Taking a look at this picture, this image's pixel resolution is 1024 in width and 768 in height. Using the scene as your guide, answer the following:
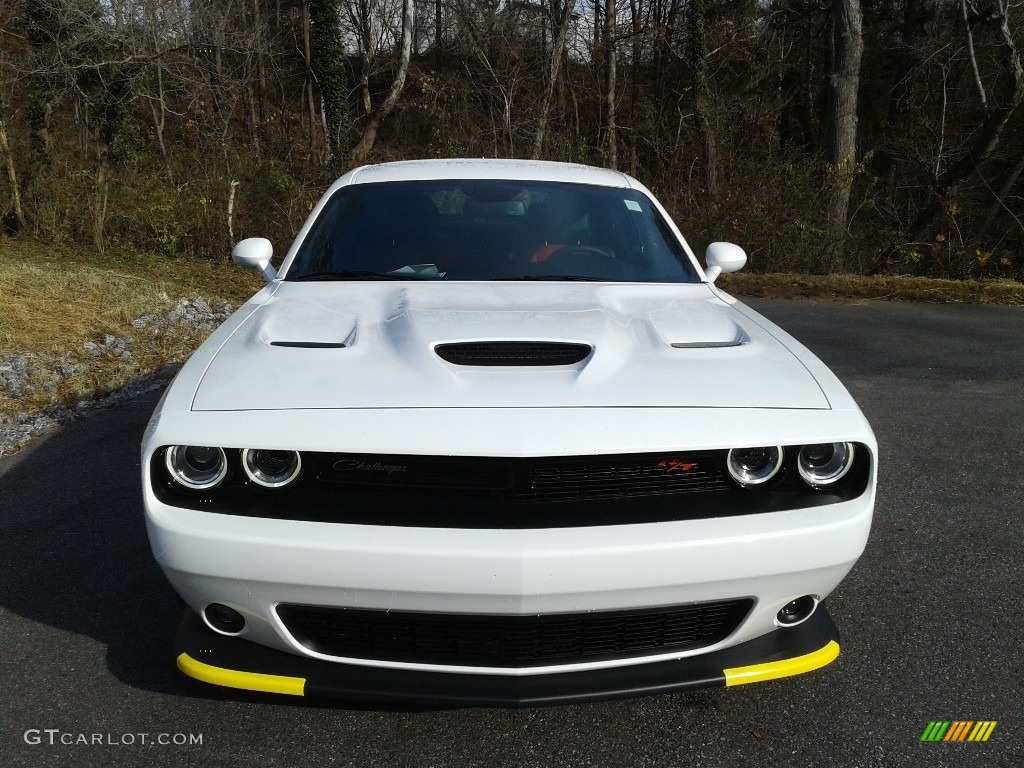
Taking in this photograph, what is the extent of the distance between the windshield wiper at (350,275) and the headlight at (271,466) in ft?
4.02

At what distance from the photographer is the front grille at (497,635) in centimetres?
194

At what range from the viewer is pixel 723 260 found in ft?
11.4

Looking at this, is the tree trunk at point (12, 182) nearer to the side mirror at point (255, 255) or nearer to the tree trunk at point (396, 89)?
the tree trunk at point (396, 89)

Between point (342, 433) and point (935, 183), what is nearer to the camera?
point (342, 433)

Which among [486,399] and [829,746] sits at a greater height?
[486,399]

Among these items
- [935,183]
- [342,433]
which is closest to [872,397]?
[342,433]

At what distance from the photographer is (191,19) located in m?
15.8

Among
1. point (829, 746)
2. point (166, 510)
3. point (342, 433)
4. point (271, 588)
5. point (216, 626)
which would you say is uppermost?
point (342, 433)

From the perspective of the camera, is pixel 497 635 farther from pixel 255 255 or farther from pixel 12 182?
pixel 12 182

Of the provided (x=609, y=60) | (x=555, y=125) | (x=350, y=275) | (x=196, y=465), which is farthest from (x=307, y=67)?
(x=196, y=465)

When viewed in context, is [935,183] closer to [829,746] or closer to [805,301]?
[805,301]

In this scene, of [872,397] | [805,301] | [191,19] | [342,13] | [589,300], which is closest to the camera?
[589,300]

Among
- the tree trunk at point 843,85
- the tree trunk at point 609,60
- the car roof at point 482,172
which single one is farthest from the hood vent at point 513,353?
the tree trunk at point 609,60

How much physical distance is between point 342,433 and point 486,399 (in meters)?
0.36
